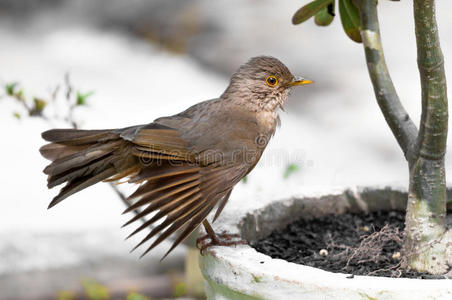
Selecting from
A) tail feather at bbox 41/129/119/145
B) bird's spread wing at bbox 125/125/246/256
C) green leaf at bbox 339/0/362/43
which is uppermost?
green leaf at bbox 339/0/362/43

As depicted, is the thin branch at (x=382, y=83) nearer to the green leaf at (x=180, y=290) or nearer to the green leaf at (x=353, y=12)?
the green leaf at (x=353, y=12)

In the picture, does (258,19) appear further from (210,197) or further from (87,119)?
(210,197)

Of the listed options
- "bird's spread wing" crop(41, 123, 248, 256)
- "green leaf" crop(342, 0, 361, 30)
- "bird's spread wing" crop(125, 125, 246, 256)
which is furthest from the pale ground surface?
"bird's spread wing" crop(125, 125, 246, 256)

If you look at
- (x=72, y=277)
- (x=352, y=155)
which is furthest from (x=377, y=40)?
(x=352, y=155)

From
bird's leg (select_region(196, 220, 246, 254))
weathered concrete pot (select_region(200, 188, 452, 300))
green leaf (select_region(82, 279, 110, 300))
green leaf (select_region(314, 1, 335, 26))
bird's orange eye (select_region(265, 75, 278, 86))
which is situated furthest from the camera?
green leaf (select_region(82, 279, 110, 300))

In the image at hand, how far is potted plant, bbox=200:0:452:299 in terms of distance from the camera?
6.46 ft

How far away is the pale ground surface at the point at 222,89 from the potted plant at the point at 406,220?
9.96 ft

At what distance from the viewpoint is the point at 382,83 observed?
2.57 metres

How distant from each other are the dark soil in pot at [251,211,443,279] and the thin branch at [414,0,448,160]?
1.33ft

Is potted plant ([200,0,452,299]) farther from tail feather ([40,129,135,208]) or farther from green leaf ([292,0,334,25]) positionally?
tail feather ([40,129,135,208])

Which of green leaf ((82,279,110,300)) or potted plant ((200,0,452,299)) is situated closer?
potted plant ((200,0,452,299))

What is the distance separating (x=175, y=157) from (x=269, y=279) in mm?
661

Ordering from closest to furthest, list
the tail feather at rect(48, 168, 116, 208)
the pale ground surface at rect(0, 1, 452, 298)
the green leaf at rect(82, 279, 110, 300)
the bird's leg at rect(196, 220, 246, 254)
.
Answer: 1. the bird's leg at rect(196, 220, 246, 254)
2. the tail feather at rect(48, 168, 116, 208)
3. the green leaf at rect(82, 279, 110, 300)
4. the pale ground surface at rect(0, 1, 452, 298)

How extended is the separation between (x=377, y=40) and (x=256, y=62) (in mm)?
599
